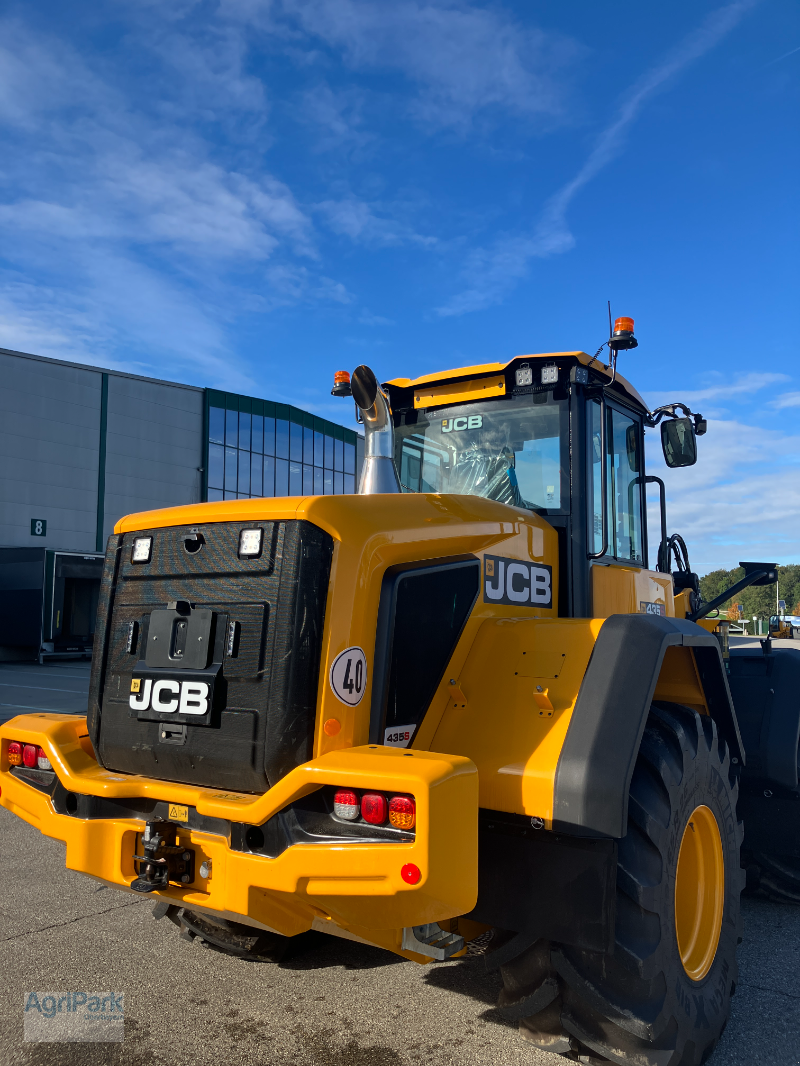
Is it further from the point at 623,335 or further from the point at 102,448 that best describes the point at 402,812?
the point at 102,448

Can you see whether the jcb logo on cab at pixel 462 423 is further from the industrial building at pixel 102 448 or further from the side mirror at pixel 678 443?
the industrial building at pixel 102 448

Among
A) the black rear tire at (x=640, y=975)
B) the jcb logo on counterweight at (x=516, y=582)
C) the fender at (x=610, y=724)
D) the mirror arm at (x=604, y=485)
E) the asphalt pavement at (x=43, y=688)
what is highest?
the mirror arm at (x=604, y=485)

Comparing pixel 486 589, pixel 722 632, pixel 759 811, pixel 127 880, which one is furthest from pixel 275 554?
pixel 722 632

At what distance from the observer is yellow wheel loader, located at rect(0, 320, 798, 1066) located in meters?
2.46

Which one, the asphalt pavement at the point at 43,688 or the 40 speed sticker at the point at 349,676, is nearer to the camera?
the 40 speed sticker at the point at 349,676

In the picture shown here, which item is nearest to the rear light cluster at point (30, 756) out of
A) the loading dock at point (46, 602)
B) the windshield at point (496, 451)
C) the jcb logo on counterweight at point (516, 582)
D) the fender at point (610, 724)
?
the jcb logo on counterweight at point (516, 582)

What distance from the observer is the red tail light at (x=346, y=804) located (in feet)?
7.88

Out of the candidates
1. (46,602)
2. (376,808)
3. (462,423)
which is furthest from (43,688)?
(376,808)

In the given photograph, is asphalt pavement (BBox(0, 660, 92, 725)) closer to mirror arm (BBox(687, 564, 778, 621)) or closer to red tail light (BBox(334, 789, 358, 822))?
mirror arm (BBox(687, 564, 778, 621))

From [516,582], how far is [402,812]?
1.47m

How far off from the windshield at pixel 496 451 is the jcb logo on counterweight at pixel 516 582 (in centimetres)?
39

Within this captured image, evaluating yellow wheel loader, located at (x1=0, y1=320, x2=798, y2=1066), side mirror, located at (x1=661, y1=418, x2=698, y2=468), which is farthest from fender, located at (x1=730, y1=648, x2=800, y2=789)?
side mirror, located at (x1=661, y1=418, x2=698, y2=468)

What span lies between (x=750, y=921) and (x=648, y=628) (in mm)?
2416
